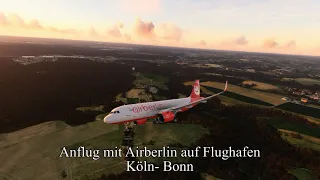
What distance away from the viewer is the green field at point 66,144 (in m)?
49.4

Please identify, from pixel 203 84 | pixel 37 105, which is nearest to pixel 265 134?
pixel 37 105

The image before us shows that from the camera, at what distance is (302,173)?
55594mm

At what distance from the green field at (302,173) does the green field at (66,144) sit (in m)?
23.1

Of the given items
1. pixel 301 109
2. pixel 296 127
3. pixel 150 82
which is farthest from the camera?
pixel 150 82

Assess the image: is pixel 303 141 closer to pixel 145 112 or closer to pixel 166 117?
pixel 166 117

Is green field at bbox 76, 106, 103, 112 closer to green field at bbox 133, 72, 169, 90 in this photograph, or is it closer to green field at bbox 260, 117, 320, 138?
green field at bbox 133, 72, 169, 90

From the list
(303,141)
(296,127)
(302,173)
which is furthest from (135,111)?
(296,127)

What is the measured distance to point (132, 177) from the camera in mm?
48875

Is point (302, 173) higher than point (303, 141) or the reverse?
the reverse

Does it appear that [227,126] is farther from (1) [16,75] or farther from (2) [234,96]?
(1) [16,75]

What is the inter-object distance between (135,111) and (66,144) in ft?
58.1

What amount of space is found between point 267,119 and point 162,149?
4824 cm

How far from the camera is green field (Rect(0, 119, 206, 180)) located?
4944 cm

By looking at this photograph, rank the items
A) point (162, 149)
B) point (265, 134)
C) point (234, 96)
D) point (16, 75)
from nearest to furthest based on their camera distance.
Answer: point (162, 149)
point (265, 134)
point (234, 96)
point (16, 75)
